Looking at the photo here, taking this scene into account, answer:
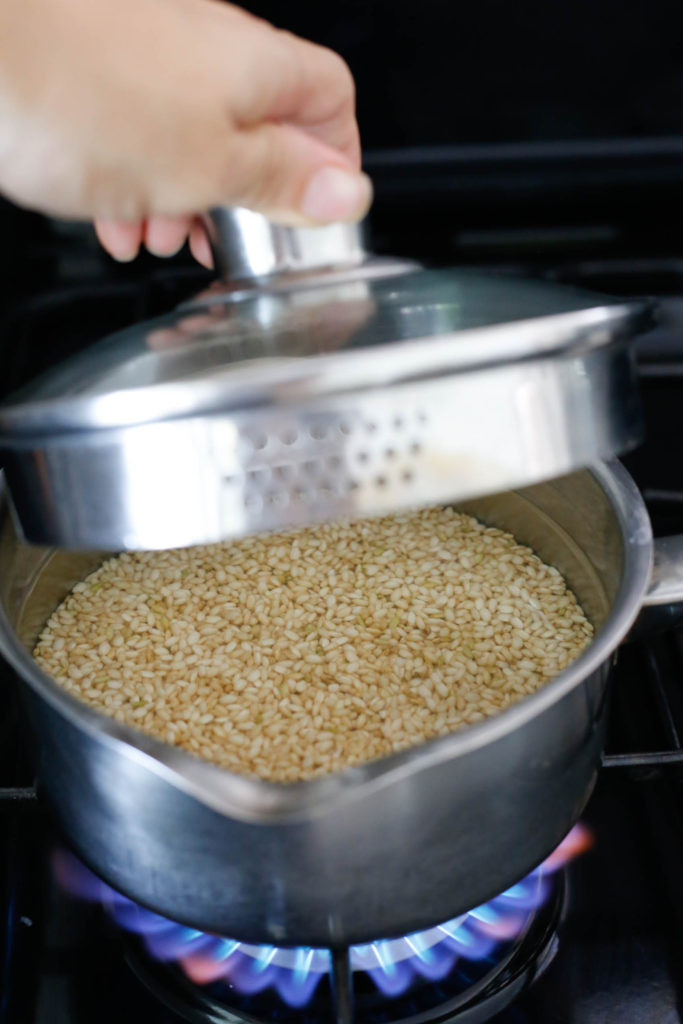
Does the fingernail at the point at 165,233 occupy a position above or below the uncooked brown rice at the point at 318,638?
above

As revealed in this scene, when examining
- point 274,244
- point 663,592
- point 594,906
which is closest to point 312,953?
point 594,906

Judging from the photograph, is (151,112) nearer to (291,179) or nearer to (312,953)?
(291,179)

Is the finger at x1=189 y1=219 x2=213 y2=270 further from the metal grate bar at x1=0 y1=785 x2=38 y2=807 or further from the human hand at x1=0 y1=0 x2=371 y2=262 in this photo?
the metal grate bar at x1=0 y1=785 x2=38 y2=807

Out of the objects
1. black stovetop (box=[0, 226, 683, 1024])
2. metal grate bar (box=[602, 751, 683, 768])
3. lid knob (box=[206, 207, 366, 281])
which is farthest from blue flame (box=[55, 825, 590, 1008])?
lid knob (box=[206, 207, 366, 281])

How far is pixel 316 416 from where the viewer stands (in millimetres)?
592

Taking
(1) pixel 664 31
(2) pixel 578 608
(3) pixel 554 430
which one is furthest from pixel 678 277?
(3) pixel 554 430

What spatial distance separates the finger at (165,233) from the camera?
0.87m

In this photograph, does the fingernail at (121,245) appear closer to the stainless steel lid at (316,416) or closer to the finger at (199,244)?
the finger at (199,244)

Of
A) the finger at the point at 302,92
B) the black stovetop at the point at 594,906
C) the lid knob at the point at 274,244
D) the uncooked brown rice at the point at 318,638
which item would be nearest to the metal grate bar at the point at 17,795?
the black stovetop at the point at 594,906

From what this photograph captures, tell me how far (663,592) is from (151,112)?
487 millimetres

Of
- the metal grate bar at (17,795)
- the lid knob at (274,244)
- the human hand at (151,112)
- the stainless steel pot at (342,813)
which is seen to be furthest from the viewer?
the metal grate bar at (17,795)

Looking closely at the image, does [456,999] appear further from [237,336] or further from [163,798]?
[237,336]

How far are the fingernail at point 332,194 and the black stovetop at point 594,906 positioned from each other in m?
0.45

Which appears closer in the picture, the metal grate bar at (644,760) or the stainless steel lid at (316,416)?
the stainless steel lid at (316,416)
